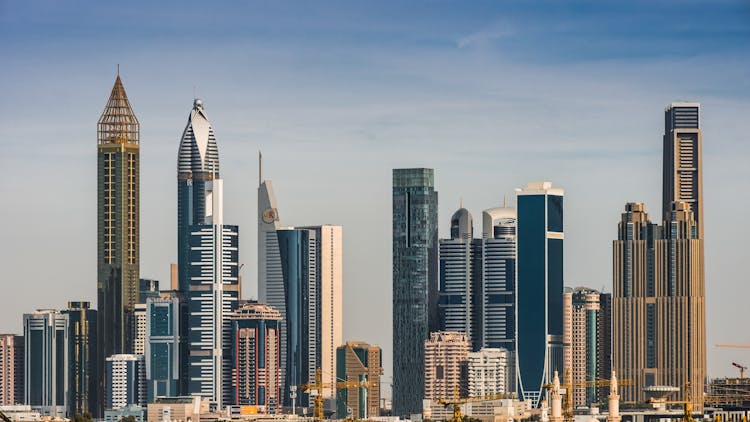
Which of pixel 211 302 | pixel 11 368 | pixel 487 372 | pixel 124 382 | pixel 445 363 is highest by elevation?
pixel 211 302

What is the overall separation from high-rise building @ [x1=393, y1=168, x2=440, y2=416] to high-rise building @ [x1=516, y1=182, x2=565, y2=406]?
9.05 metres

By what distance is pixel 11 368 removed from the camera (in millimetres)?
183625

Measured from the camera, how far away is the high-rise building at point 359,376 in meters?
170

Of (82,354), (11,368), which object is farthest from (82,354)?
(11,368)

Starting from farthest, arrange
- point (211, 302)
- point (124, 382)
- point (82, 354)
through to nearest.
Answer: point (211, 302) → point (82, 354) → point (124, 382)

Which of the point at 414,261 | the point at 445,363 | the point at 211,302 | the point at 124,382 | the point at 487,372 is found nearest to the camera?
the point at 124,382

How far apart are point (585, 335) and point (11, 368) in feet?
157

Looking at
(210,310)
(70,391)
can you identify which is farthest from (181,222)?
(70,391)

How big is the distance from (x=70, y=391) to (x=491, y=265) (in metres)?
38.6

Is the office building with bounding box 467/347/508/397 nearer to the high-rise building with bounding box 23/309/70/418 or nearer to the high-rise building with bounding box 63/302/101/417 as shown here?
the high-rise building with bounding box 63/302/101/417

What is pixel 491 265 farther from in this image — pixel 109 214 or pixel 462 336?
pixel 109 214

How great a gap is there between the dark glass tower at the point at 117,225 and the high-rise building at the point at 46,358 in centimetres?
315

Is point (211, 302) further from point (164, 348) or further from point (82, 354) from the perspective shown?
point (82, 354)

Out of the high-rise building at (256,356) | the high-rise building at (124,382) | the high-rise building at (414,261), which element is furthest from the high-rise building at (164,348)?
the high-rise building at (414,261)
